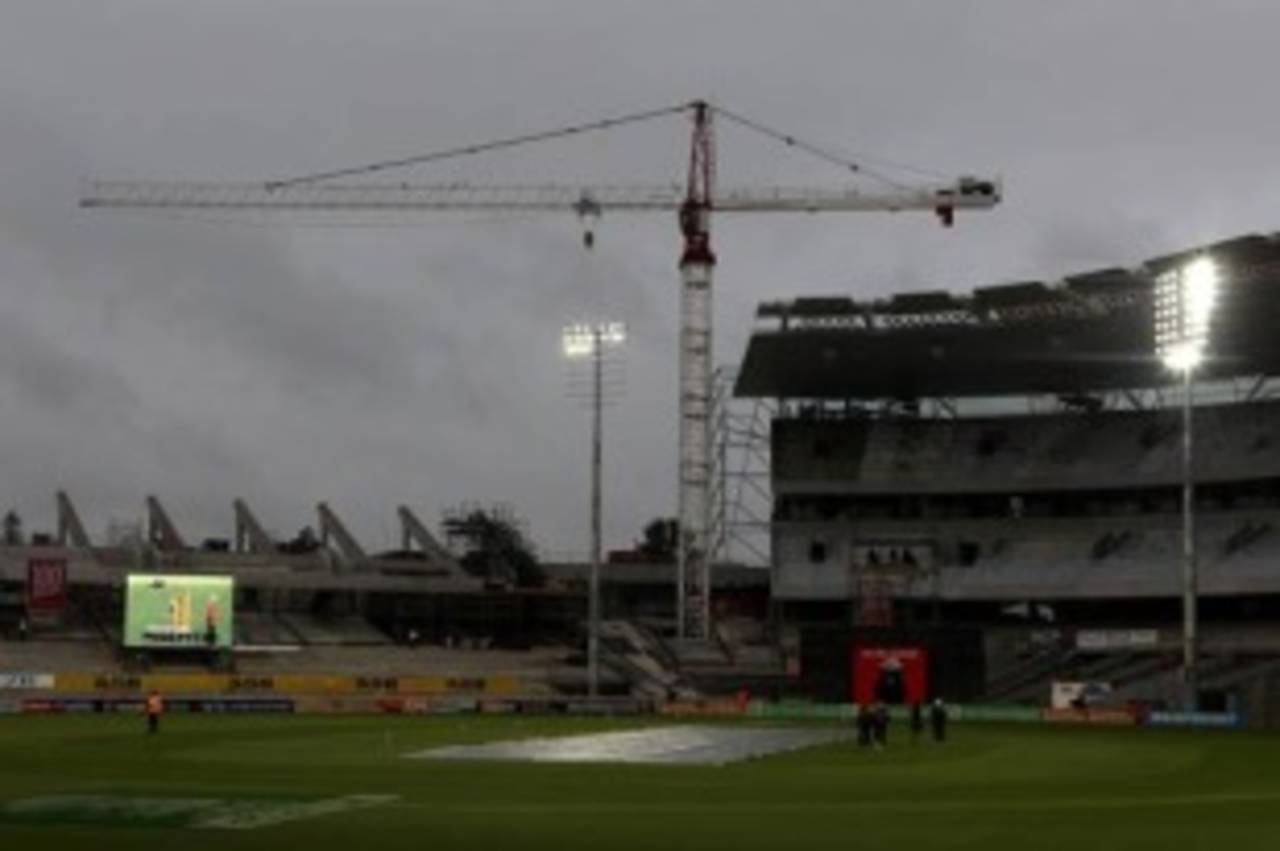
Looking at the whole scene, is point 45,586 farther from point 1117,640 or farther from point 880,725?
point 1117,640

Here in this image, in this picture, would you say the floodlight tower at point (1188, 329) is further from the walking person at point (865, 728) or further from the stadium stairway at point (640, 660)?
the stadium stairway at point (640, 660)

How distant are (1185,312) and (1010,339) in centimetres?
3532

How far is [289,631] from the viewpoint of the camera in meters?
122

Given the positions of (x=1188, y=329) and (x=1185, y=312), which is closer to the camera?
(x=1188, y=329)

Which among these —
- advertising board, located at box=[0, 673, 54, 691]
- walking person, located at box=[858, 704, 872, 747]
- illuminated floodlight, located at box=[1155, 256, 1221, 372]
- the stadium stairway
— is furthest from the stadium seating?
walking person, located at box=[858, 704, 872, 747]

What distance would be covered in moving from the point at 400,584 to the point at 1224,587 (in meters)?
53.7

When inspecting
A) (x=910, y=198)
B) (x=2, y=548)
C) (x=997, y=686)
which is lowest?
(x=997, y=686)

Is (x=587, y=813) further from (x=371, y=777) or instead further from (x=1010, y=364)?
(x=1010, y=364)

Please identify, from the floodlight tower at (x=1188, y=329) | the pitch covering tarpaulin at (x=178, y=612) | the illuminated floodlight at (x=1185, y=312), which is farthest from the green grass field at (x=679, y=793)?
the pitch covering tarpaulin at (x=178, y=612)

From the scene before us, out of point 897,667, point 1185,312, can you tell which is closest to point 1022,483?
point 897,667

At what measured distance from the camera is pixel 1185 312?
7944 cm

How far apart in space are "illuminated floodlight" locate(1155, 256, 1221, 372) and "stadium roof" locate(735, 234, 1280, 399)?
13732mm

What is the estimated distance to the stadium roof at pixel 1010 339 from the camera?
4013 inches

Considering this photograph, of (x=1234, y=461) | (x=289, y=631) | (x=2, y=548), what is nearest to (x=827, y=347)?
(x=1234, y=461)
